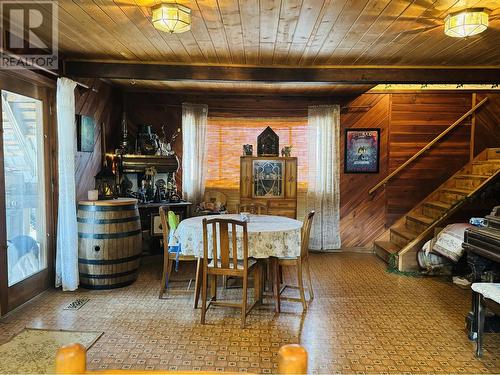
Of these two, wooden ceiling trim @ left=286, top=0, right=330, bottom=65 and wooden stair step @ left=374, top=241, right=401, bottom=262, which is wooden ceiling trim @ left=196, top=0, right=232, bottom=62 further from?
wooden stair step @ left=374, top=241, right=401, bottom=262

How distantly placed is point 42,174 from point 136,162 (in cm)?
164

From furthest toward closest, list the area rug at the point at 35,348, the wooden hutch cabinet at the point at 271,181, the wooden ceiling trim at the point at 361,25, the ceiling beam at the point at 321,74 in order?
the wooden hutch cabinet at the point at 271,181 < the ceiling beam at the point at 321,74 < the wooden ceiling trim at the point at 361,25 < the area rug at the point at 35,348

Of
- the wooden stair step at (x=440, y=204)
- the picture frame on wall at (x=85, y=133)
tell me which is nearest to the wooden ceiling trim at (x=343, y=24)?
the picture frame on wall at (x=85, y=133)

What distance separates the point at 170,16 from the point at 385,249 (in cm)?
439

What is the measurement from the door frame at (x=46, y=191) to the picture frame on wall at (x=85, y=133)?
0.37m

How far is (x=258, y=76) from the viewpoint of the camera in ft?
13.3

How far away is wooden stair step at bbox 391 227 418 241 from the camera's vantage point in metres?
5.20

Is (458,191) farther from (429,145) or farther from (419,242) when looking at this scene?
(419,242)

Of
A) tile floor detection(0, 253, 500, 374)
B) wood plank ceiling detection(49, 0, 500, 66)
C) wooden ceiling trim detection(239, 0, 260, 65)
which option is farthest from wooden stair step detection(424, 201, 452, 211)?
wooden ceiling trim detection(239, 0, 260, 65)

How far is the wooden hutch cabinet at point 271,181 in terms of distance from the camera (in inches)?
226

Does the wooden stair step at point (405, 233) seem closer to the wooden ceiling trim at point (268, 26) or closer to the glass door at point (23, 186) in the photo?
the wooden ceiling trim at point (268, 26)

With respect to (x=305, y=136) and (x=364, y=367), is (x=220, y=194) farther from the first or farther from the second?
(x=364, y=367)

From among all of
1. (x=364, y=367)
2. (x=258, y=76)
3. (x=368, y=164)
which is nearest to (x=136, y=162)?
(x=258, y=76)

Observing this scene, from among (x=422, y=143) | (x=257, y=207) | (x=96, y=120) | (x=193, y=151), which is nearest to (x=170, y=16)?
(x=257, y=207)
